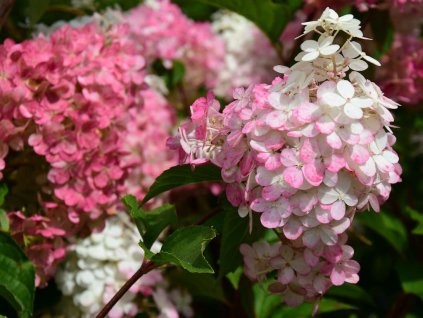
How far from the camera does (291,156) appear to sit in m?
0.93

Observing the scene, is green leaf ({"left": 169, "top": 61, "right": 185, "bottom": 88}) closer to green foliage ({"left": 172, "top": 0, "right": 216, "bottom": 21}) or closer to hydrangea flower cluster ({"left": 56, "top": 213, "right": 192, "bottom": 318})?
green foliage ({"left": 172, "top": 0, "right": 216, "bottom": 21})

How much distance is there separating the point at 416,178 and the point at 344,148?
127 cm

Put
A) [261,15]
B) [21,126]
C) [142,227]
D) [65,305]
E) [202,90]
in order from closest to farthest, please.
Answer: [142,227]
[21,126]
[65,305]
[261,15]
[202,90]

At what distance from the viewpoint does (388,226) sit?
1.66 m

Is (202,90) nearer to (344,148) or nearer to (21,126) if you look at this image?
(21,126)

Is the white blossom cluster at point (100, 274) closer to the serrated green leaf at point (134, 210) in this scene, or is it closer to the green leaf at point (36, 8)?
the serrated green leaf at point (134, 210)

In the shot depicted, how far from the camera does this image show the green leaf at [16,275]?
3.67 feet

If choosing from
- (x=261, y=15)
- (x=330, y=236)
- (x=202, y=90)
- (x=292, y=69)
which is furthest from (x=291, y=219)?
(x=202, y=90)

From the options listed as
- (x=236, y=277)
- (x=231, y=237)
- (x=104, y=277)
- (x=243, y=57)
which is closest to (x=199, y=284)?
(x=236, y=277)

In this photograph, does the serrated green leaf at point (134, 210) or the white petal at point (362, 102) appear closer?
the white petal at point (362, 102)

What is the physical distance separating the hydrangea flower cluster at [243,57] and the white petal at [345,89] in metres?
1.09

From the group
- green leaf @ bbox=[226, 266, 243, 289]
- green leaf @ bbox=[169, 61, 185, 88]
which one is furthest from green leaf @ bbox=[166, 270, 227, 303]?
green leaf @ bbox=[169, 61, 185, 88]

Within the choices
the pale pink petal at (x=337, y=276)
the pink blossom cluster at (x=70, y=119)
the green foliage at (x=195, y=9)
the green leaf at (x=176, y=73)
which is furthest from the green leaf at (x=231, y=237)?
the green foliage at (x=195, y=9)

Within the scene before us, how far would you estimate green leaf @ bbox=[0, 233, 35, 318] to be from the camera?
1.12m
